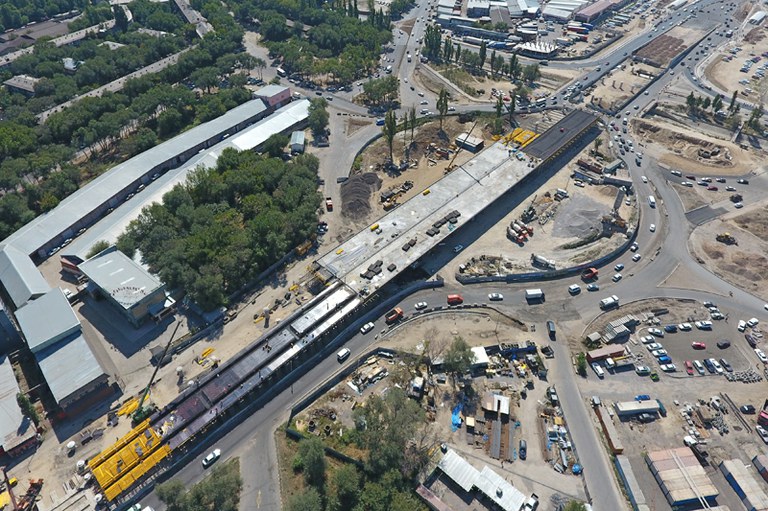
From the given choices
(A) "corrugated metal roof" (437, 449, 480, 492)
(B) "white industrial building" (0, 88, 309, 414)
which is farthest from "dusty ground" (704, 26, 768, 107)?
(A) "corrugated metal roof" (437, 449, 480, 492)

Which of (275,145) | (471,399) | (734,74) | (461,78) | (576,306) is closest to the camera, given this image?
(471,399)

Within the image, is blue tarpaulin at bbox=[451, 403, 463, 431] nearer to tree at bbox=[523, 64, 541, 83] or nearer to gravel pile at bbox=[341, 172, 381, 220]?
gravel pile at bbox=[341, 172, 381, 220]

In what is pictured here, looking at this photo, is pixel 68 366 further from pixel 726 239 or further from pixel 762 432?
pixel 726 239

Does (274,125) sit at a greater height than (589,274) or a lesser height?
greater

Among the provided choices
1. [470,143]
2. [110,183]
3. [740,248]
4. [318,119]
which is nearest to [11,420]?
[110,183]

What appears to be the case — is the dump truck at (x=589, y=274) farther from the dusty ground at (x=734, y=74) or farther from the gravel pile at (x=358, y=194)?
the dusty ground at (x=734, y=74)

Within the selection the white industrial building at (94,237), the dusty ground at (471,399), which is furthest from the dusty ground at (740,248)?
the white industrial building at (94,237)
